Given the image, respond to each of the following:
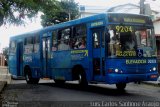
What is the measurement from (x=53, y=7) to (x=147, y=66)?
4.29 m

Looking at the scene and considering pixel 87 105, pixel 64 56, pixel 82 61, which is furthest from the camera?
pixel 64 56

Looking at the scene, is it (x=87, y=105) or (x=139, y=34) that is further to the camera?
(x=139, y=34)

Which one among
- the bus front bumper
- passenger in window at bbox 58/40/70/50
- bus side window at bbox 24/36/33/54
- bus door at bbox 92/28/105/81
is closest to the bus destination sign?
bus door at bbox 92/28/105/81

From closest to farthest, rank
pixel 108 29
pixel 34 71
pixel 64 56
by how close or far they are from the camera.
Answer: pixel 108 29, pixel 64 56, pixel 34 71

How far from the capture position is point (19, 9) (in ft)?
52.5

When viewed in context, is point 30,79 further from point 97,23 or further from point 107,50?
point 107,50

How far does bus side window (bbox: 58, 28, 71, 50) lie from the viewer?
19281 millimetres

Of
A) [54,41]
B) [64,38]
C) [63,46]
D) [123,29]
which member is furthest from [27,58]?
[123,29]

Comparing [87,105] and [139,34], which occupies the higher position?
[139,34]

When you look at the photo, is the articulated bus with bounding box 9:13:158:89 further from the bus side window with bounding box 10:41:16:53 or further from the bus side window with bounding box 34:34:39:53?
the bus side window with bounding box 10:41:16:53

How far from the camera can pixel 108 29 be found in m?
15.8

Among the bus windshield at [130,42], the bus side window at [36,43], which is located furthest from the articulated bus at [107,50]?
the bus side window at [36,43]

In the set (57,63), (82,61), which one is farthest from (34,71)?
(82,61)

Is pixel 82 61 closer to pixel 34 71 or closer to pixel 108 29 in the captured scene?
pixel 108 29
